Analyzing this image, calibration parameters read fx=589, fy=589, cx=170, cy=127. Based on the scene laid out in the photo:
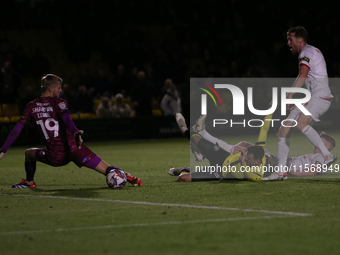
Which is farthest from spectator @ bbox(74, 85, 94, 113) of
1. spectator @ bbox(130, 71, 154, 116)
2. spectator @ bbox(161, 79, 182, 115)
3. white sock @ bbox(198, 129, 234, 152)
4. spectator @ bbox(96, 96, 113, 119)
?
white sock @ bbox(198, 129, 234, 152)

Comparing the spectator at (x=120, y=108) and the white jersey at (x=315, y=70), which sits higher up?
the white jersey at (x=315, y=70)

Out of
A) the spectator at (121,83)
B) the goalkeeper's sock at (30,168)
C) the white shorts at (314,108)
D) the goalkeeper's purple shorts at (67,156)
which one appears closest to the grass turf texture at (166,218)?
the goalkeeper's sock at (30,168)

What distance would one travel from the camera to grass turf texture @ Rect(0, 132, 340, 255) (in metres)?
4.97

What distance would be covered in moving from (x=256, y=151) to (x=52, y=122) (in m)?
3.14

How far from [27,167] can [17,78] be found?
35.1 ft

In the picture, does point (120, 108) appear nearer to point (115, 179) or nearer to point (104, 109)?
point (104, 109)

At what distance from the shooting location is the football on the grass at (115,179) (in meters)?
8.73

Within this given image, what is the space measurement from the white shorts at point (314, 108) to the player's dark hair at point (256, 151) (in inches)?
31.6

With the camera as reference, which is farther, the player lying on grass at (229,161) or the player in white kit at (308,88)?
the player in white kit at (308,88)

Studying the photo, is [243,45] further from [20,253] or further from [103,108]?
[20,253]

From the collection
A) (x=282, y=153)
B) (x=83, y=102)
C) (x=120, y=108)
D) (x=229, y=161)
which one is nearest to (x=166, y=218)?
(x=229, y=161)

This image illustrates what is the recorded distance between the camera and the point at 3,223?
20.2 feet

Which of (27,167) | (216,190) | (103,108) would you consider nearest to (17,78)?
(103,108)

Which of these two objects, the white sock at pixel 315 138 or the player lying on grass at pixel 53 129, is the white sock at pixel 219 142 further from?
the player lying on grass at pixel 53 129
